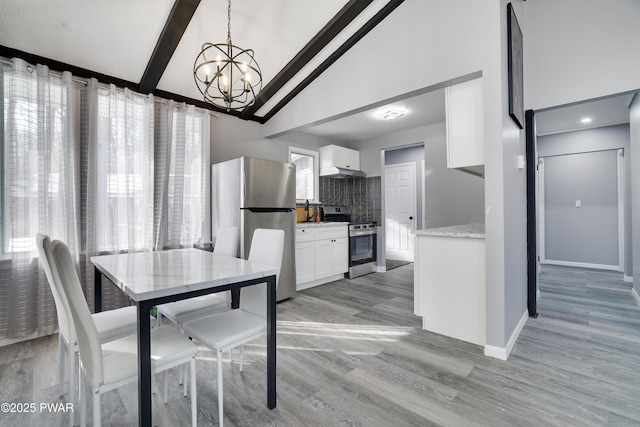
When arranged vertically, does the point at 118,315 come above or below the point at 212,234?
below

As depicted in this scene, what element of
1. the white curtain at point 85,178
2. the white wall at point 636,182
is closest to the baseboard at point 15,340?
the white curtain at point 85,178

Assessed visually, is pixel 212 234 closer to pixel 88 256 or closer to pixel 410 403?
pixel 88 256

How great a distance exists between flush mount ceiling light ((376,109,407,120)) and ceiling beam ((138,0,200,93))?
95.0 inches

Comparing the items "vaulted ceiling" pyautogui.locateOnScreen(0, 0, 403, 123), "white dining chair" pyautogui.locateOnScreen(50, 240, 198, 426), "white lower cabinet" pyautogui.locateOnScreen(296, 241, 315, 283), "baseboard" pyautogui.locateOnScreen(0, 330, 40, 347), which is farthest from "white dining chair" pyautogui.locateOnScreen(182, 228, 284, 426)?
"vaulted ceiling" pyautogui.locateOnScreen(0, 0, 403, 123)

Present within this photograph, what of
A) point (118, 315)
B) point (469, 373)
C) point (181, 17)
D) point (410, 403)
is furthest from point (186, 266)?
point (181, 17)

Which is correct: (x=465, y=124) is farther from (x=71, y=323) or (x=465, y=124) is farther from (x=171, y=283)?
(x=71, y=323)

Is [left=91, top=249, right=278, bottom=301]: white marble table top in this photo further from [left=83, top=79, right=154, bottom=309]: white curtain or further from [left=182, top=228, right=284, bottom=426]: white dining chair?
[left=83, top=79, right=154, bottom=309]: white curtain

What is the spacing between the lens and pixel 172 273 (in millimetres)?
1496

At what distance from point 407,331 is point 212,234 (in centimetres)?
247

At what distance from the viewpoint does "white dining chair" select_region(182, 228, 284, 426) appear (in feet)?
4.72

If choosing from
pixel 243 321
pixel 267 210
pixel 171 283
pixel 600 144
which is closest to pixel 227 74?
pixel 267 210

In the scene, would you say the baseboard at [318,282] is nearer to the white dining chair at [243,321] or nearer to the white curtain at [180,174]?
the white curtain at [180,174]

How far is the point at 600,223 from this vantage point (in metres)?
4.82

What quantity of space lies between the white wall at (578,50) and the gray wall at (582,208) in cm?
348
